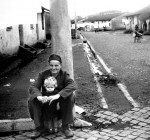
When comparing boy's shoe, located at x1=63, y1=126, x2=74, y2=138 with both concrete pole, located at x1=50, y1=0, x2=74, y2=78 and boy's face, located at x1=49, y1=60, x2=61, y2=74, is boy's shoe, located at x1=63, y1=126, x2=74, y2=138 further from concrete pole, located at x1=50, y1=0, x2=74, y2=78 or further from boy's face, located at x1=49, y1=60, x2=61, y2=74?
concrete pole, located at x1=50, y1=0, x2=74, y2=78

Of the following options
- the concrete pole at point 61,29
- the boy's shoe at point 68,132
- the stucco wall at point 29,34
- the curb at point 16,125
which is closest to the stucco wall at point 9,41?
the stucco wall at point 29,34

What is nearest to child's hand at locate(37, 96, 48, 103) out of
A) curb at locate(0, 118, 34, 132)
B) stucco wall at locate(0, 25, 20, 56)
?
curb at locate(0, 118, 34, 132)

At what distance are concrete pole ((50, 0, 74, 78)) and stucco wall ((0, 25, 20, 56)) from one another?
7.55 m

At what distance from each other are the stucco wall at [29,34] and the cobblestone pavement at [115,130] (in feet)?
39.8

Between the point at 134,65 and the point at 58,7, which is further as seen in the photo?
the point at 134,65

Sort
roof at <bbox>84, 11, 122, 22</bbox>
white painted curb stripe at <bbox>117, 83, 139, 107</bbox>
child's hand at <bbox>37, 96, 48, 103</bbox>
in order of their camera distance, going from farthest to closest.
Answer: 1. roof at <bbox>84, 11, 122, 22</bbox>
2. white painted curb stripe at <bbox>117, 83, 139, 107</bbox>
3. child's hand at <bbox>37, 96, 48, 103</bbox>

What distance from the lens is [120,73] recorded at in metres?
9.95

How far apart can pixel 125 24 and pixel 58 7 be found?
57934 mm

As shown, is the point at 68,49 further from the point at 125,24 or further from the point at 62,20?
the point at 125,24

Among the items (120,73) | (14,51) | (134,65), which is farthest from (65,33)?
(14,51)

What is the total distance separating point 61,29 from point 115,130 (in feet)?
6.96

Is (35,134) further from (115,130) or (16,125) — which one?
(115,130)

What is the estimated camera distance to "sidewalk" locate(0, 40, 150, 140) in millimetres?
4473

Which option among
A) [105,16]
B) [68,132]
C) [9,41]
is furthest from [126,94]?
[105,16]
